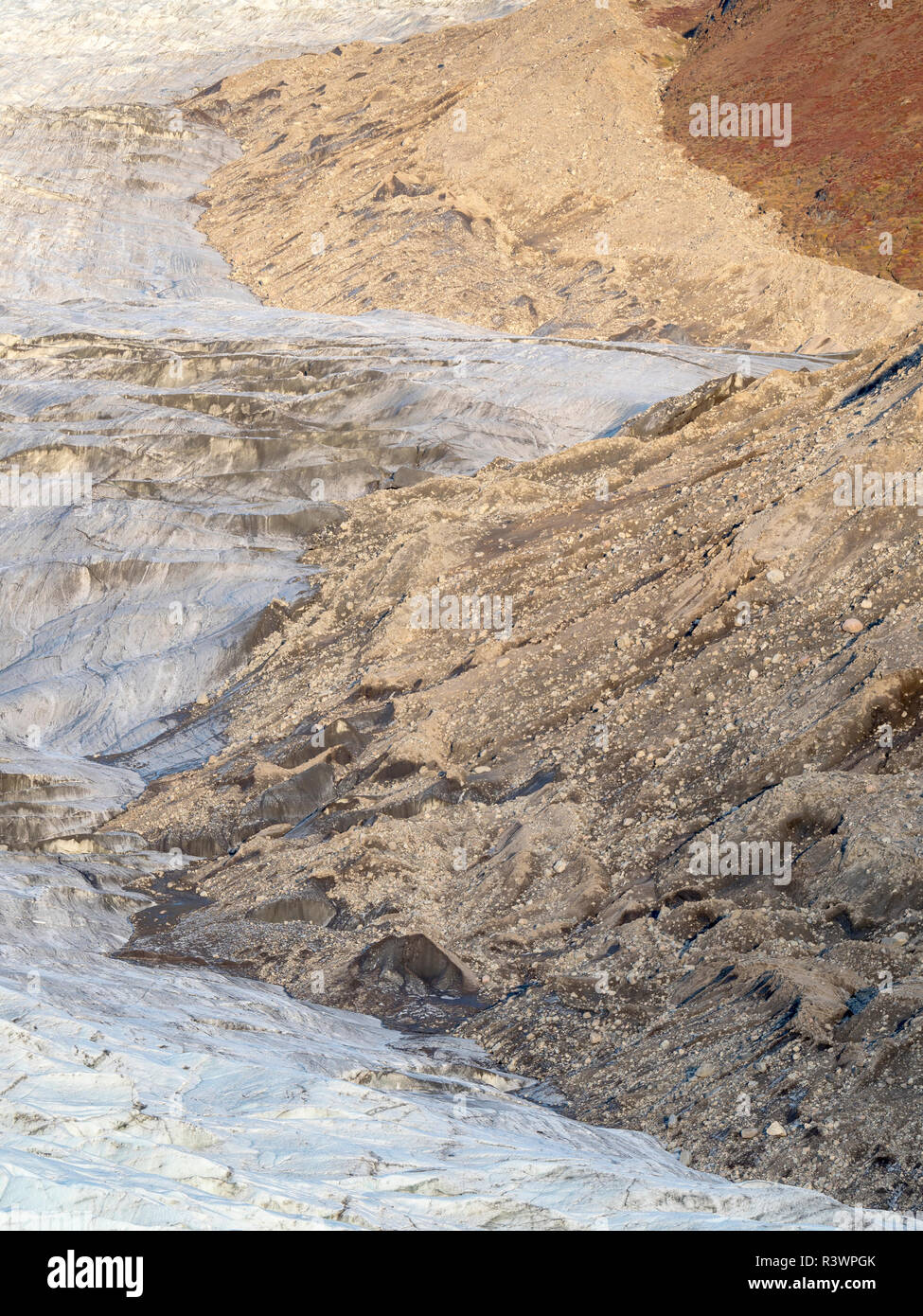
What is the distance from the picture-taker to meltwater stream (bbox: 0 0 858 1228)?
303 inches

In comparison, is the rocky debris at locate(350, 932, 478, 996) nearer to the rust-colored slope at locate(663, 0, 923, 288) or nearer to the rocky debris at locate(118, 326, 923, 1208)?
the rocky debris at locate(118, 326, 923, 1208)

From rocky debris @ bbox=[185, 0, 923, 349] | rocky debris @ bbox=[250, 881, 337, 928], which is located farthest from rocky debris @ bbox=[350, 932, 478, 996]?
rocky debris @ bbox=[185, 0, 923, 349]

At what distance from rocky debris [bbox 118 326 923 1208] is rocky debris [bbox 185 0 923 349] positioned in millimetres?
13262

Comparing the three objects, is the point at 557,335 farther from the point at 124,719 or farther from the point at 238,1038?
the point at 238,1038

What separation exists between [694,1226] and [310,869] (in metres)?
7.82

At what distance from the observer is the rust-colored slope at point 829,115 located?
36.3 meters

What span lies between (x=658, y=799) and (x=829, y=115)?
106 ft

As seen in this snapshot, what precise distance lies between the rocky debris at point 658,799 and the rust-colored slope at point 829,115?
17.4 metres

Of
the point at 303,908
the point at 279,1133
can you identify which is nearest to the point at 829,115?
the point at 303,908

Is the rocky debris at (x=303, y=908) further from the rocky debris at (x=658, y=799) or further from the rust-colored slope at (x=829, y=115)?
the rust-colored slope at (x=829, y=115)

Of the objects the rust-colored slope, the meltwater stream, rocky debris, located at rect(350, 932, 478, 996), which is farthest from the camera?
the rust-colored slope

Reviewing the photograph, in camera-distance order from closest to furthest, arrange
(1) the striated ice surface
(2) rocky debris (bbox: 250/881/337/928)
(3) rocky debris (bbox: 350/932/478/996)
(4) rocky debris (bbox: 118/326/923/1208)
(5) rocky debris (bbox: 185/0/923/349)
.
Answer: (1) the striated ice surface
(4) rocky debris (bbox: 118/326/923/1208)
(3) rocky debris (bbox: 350/932/478/996)
(2) rocky debris (bbox: 250/881/337/928)
(5) rocky debris (bbox: 185/0/923/349)

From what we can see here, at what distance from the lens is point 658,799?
44.5 ft

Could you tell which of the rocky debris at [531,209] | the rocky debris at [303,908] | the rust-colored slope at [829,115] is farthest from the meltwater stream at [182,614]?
the rust-colored slope at [829,115]
